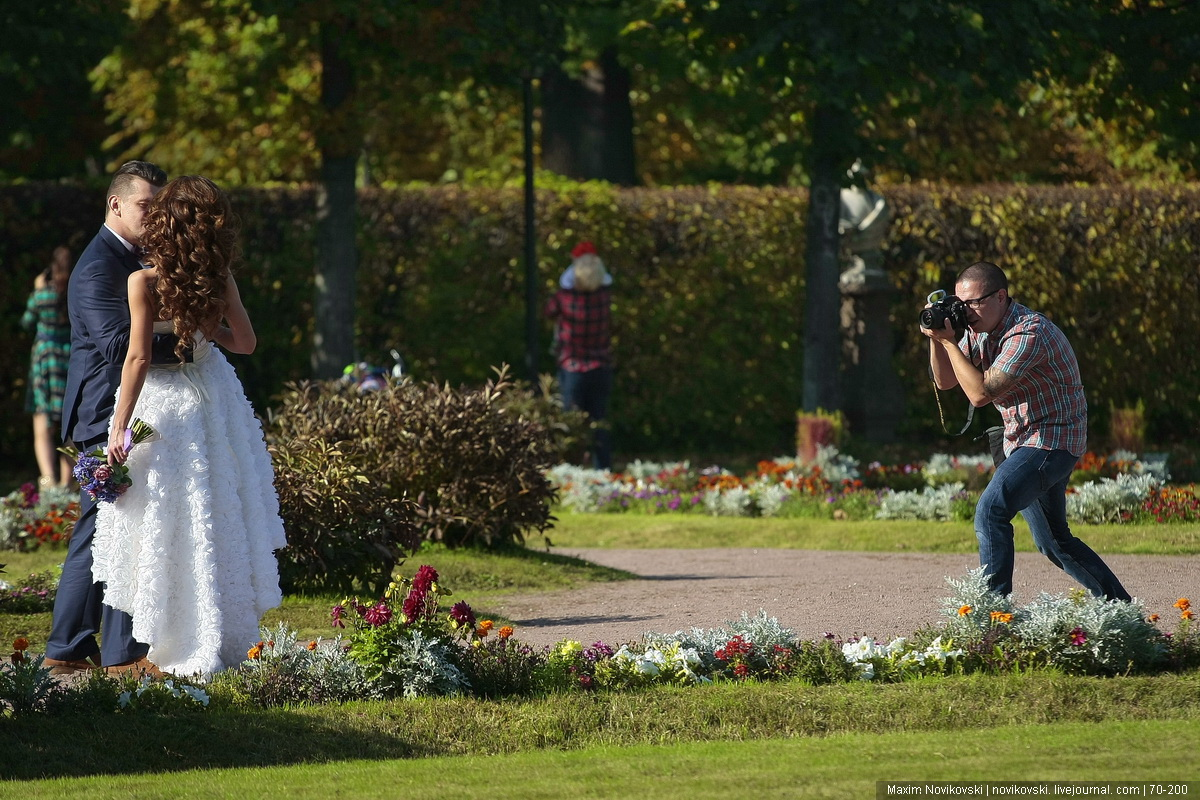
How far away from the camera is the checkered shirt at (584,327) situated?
13.2 m

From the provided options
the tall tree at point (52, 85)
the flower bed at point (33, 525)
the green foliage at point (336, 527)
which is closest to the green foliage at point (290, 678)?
the green foliage at point (336, 527)

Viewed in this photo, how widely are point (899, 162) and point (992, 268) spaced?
275 inches

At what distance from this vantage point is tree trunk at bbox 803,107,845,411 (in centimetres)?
1283

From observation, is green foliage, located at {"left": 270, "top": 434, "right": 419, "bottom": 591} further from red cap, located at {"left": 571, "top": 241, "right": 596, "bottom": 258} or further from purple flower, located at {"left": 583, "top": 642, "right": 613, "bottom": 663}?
red cap, located at {"left": 571, "top": 241, "right": 596, "bottom": 258}

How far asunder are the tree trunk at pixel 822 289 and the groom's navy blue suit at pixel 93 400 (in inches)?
317

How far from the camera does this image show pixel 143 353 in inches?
211

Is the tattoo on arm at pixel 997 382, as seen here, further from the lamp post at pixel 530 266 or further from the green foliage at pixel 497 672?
the lamp post at pixel 530 266

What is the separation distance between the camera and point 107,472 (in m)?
5.32

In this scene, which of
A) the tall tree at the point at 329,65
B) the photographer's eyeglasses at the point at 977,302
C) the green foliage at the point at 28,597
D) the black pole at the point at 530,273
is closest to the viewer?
the photographer's eyeglasses at the point at 977,302

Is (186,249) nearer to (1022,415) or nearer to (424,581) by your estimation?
(424,581)

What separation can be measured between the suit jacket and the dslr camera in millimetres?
2840

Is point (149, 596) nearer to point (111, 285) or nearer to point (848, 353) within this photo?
point (111, 285)

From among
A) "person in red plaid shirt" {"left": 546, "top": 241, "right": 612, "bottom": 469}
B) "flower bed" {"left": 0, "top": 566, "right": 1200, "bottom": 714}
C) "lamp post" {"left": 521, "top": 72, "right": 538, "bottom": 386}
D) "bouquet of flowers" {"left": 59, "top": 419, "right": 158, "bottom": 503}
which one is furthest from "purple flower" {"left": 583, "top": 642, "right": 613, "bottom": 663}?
"lamp post" {"left": 521, "top": 72, "right": 538, "bottom": 386}

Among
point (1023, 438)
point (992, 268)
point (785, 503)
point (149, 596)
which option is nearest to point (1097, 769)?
point (1023, 438)
